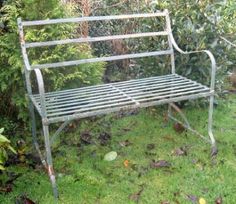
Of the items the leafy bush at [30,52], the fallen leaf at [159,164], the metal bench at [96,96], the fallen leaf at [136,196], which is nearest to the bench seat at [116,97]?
the metal bench at [96,96]

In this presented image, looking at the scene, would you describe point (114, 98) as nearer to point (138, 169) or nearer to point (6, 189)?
point (138, 169)

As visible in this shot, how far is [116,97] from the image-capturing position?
2934 mm

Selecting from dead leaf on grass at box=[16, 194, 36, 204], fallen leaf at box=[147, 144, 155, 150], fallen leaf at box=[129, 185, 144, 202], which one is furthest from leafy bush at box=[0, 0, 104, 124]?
fallen leaf at box=[129, 185, 144, 202]

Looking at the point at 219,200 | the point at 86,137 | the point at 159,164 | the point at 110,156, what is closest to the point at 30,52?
the point at 86,137

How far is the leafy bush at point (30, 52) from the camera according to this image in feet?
10.8

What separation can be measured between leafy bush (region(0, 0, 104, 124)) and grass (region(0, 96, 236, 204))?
0.58m

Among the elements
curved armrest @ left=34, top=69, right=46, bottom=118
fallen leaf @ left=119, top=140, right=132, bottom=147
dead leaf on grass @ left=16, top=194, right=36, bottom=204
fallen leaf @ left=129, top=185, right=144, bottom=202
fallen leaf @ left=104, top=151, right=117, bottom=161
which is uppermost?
curved armrest @ left=34, top=69, right=46, bottom=118

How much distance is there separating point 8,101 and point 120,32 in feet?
6.06

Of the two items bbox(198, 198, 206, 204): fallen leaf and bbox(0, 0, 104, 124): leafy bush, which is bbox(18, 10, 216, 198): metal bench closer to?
bbox(0, 0, 104, 124): leafy bush

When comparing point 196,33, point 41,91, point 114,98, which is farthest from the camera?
point 196,33

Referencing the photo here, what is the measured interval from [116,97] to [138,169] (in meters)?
0.65

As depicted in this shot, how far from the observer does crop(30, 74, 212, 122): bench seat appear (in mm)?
2678

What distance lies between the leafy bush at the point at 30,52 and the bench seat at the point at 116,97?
0.39 metres

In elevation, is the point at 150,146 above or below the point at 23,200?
below
